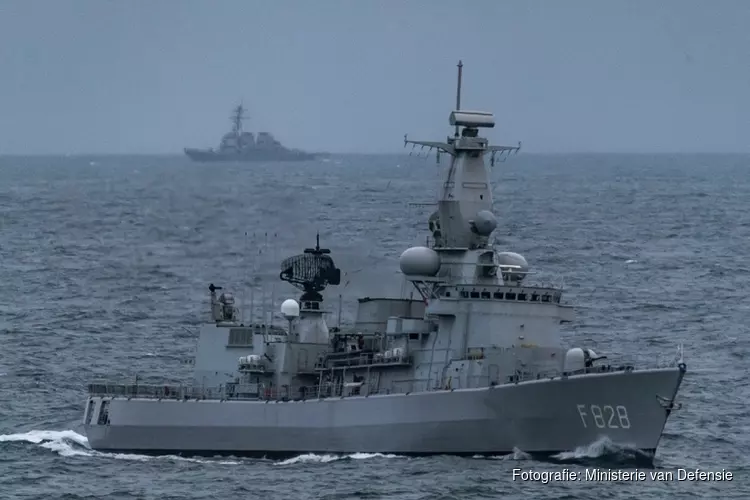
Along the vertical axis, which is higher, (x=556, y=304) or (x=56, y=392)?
(x=556, y=304)

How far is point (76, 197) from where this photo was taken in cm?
16150

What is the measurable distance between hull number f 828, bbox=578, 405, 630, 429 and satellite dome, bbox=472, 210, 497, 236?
260 inches

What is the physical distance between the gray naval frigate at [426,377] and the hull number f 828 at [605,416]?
0.04 m

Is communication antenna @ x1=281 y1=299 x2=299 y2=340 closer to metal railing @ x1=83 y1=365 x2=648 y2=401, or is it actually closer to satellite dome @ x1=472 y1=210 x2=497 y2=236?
metal railing @ x1=83 y1=365 x2=648 y2=401

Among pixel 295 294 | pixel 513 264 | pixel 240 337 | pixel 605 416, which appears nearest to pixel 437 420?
pixel 605 416

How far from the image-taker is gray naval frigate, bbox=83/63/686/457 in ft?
162

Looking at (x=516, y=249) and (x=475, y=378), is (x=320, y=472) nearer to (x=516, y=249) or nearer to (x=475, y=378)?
(x=475, y=378)

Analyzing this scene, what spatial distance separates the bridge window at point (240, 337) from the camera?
196 ft

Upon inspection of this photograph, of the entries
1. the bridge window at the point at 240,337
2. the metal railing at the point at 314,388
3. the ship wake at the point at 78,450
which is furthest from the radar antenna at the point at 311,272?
the ship wake at the point at 78,450

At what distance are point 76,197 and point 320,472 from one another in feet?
376

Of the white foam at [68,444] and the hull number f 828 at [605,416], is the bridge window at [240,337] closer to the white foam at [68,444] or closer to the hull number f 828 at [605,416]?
the white foam at [68,444]

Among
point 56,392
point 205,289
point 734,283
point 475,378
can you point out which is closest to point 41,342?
point 56,392

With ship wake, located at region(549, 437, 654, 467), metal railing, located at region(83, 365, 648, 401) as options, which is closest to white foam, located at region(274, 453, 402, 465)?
metal railing, located at region(83, 365, 648, 401)

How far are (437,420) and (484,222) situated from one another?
6.11 meters
